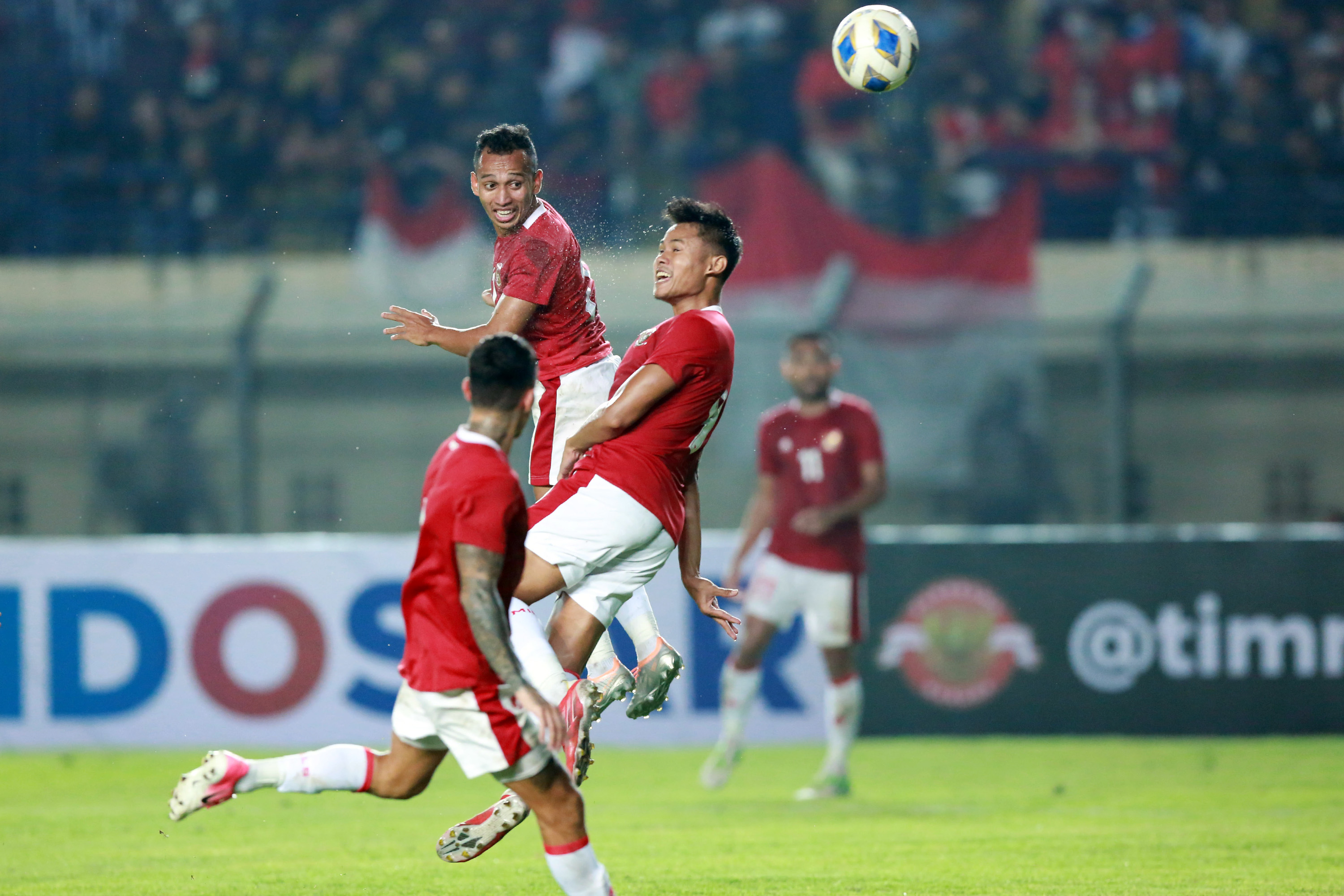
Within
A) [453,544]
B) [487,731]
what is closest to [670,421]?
[453,544]

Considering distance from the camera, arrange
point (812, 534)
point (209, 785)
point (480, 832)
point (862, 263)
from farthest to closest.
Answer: point (862, 263), point (812, 534), point (480, 832), point (209, 785)

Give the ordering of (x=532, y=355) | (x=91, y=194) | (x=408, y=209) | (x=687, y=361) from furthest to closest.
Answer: (x=91, y=194) → (x=408, y=209) → (x=687, y=361) → (x=532, y=355)

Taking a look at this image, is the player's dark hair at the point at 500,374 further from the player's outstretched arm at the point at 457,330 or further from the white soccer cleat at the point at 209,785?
the white soccer cleat at the point at 209,785

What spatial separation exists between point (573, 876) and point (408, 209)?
9727mm

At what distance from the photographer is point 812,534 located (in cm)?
1003

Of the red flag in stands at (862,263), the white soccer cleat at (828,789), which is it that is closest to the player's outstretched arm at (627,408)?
the white soccer cleat at (828,789)

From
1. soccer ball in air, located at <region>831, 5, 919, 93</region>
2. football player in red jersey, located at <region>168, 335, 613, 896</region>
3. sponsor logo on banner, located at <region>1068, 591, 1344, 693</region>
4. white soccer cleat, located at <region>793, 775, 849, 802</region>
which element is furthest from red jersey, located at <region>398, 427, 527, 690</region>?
sponsor logo on banner, located at <region>1068, 591, 1344, 693</region>

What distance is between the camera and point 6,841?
784 cm

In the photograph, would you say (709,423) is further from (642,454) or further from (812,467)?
(812,467)

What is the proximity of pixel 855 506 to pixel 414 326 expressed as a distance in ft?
15.2

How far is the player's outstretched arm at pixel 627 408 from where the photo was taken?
5.71 m

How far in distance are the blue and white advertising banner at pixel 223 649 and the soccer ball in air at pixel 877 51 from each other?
15.8ft

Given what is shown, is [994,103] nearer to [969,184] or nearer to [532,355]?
[969,184]

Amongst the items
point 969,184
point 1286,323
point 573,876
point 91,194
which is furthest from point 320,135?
point 573,876
